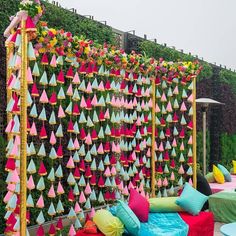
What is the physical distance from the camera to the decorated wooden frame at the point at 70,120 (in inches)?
128

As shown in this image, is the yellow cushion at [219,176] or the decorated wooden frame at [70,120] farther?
the yellow cushion at [219,176]

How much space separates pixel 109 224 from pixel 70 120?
3.58ft

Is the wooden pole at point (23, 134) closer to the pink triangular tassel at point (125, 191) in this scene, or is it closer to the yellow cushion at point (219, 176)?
the pink triangular tassel at point (125, 191)

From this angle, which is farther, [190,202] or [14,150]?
[190,202]

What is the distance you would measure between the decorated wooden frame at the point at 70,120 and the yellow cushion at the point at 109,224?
1.13ft

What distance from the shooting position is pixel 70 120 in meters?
4.20

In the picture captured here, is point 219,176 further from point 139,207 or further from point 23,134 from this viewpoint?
point 23,134

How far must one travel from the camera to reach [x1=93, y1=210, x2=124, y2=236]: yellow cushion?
3852 mm

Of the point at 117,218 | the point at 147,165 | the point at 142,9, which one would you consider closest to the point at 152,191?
the point at 147,165

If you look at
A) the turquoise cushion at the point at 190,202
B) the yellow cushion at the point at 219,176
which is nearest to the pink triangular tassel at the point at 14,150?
the turquoise cushion at the point at 190,202

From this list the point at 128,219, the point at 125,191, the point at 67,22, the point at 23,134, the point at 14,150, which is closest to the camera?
the point at 23,134

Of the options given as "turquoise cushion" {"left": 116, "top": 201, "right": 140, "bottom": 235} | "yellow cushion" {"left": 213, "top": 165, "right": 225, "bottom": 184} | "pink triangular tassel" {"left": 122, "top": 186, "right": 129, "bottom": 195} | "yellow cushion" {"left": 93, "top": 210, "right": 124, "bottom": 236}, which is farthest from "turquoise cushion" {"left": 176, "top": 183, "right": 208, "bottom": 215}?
"yellow cushion" {"left": 213, "top": 165, "right": 225, "bottom": 184}

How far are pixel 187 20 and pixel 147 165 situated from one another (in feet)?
23.8

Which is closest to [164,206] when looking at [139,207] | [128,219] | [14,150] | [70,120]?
[139,207]
